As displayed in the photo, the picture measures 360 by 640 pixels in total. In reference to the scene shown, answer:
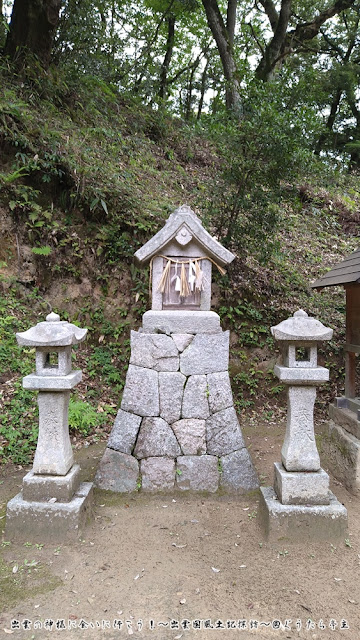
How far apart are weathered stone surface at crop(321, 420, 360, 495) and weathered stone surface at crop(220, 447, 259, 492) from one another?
1.26 m

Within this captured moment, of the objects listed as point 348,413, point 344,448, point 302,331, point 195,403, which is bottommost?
point 344,448

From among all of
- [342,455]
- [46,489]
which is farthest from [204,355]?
[342,455]

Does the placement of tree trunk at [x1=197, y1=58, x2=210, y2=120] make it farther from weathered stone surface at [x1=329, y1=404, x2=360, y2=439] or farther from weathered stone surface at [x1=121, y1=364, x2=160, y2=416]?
weathered stone surface at [x1=121, y1=364, x2=160, y2=416]

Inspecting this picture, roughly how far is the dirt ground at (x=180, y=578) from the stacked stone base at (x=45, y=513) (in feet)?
0.31

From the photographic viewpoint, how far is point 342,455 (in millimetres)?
4691

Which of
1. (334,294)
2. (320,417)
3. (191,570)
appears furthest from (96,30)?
(191,570)

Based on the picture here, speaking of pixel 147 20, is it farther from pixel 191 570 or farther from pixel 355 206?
pixel 191 570

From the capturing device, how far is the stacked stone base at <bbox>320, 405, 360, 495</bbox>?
4.34 metres

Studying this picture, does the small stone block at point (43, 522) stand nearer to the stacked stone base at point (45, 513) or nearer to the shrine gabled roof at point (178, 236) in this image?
the stacked stone base at point (45, 513)

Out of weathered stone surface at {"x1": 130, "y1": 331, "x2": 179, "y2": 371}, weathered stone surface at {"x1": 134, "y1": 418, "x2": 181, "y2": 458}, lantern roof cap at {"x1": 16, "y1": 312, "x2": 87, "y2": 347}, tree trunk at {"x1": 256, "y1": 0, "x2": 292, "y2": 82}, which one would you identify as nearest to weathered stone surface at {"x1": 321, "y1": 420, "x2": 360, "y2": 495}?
weathered stone surface at {"x1": 134, "y1": 418, "x2": 181, "y2": 458}

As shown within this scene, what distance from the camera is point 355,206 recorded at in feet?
37.7

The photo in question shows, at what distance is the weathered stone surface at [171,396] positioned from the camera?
13.2ft

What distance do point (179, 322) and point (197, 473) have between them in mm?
1629

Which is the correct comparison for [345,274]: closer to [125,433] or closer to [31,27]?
[125,433]
